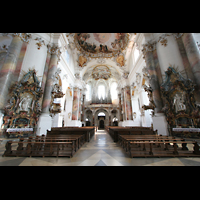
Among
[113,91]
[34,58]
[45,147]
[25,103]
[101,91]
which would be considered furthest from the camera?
[101,91]

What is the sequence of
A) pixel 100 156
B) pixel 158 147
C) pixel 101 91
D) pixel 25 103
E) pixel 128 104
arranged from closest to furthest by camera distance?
pixel 100 156
pixel 158 147
pixel 25 103
pixel 128 104
pixel 101 91

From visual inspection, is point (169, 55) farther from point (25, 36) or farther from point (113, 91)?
point (113, 91)

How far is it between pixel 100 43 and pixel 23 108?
13938 mm

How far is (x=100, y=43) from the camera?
15.2m

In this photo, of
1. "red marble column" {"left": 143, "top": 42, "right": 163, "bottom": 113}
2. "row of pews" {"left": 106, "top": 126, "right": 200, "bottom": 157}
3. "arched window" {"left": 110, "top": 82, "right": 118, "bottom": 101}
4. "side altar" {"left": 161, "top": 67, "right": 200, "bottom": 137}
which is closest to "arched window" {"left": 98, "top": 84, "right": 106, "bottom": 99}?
"arched window" {"left": 110, "top": 82, "right": 118, "bottom": 101}

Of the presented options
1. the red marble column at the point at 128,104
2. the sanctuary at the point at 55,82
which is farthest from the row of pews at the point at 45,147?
the red marble column at the point at 128,104

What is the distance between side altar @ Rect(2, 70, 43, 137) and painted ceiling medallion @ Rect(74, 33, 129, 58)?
33.1 feet

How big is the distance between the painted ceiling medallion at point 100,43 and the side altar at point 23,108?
10100mm

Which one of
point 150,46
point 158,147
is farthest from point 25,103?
point 150,46

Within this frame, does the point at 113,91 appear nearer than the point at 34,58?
No

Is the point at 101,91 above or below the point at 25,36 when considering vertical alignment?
above

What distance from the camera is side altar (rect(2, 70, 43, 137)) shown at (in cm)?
554

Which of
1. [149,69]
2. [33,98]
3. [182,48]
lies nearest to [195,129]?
[149,69]
